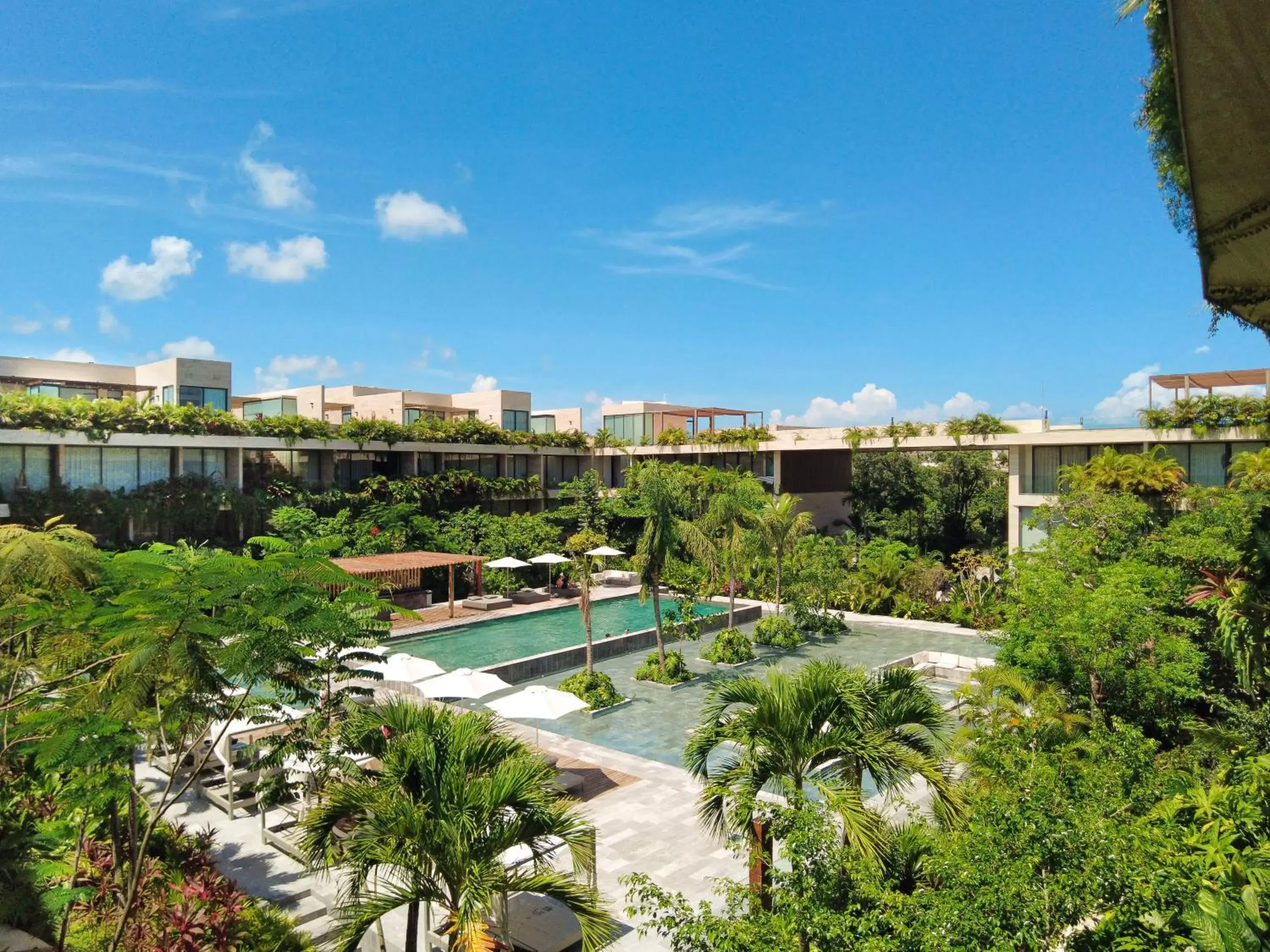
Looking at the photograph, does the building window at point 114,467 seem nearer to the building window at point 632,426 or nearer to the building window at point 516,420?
the building window at point 516,420

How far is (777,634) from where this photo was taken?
24.7 meters

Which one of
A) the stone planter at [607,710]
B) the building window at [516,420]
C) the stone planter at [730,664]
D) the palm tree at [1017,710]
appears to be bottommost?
the stone planter at [730,664]

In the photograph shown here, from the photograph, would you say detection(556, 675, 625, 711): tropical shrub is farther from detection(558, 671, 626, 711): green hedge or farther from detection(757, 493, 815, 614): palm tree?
detection(757, 493, 815, 614): palm tree

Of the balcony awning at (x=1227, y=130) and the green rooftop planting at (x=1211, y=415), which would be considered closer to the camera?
the balcony awning at (x=1227, y=130)

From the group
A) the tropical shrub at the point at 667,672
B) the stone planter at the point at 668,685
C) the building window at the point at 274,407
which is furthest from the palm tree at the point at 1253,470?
the building window at the point at 274,407

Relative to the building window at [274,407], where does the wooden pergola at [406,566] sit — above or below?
below

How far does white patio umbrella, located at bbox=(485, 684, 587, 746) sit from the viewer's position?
1344 cm

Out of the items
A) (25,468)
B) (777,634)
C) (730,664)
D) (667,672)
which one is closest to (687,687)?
(667,672)

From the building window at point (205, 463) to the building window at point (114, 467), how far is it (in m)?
0.63

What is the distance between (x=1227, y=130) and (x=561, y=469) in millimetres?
42297

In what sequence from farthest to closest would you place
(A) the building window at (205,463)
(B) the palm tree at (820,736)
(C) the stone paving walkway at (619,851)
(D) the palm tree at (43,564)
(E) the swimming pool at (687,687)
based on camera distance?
(A) the building window at (205,463) → (E) the swimming pool at (687,687) → (C) the stone paving walkway at (619,851) → (D) the palm tree at (43,564) → (B) the palm tree at (820,736)

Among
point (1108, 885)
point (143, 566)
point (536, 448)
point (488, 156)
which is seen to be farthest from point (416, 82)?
point (536, 448)

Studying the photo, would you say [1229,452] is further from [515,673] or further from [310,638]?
[310,638]

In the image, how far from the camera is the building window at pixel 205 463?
100 ft
